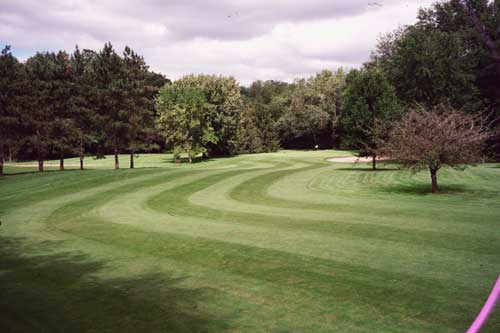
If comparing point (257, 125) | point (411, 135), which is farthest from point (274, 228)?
point (257, 125)

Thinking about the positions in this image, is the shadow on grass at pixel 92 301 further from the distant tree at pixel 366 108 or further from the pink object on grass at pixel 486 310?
the distant tree at pixel 366 108

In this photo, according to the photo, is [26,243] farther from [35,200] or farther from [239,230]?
[35,200]

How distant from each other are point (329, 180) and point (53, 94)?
3728cm

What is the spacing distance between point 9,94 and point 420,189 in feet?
144

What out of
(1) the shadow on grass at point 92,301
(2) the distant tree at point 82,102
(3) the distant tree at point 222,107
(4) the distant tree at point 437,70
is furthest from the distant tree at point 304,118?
(1) the shadow on grass at point 92,301

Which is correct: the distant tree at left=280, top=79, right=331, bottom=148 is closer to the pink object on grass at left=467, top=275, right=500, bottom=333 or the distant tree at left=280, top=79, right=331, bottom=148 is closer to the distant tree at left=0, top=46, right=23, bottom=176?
the distant tree at left=0, top=46, right=23, bottom=176

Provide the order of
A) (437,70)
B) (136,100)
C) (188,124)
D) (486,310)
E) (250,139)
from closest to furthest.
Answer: (486,310) → (437,70) → (136,100) → (188,124) → (250,139)

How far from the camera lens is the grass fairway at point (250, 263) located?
21.6ft

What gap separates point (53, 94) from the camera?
155 ft

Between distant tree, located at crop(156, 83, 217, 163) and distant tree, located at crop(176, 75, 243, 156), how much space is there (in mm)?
4385

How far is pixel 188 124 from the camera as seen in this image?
63438 millimetres

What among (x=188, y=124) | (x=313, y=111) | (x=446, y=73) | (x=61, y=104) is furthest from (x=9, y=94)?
(x=313, y=111)

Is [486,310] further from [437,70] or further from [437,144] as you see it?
[437,70]

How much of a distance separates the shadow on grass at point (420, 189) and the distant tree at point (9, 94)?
39402mm
